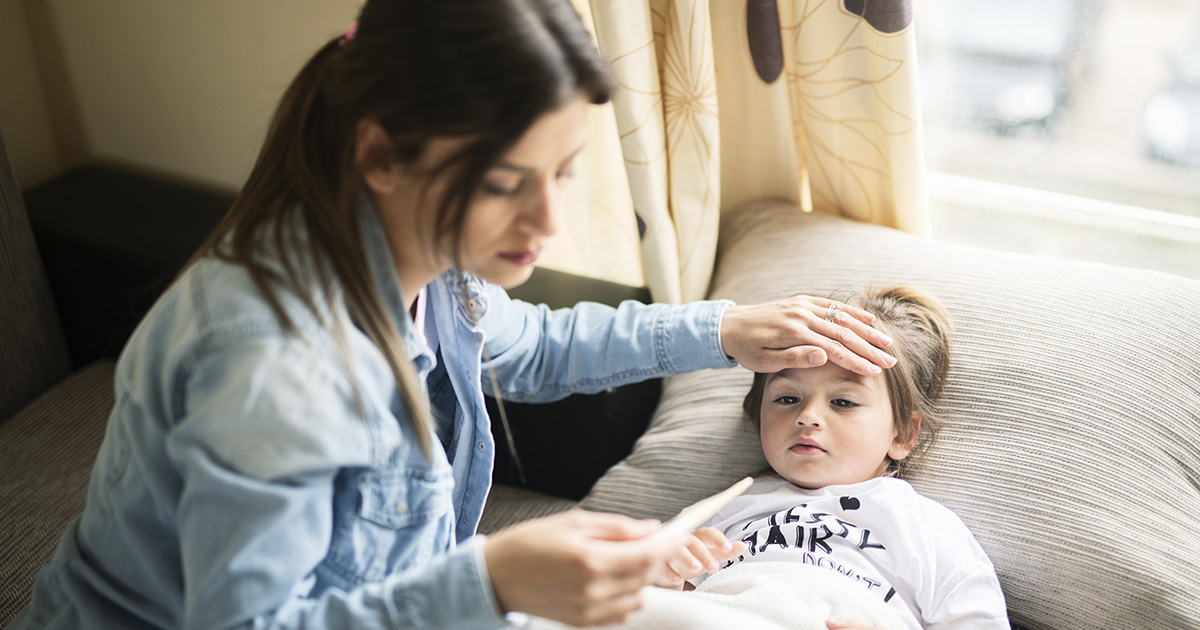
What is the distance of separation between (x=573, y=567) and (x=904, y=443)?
65 centimetres

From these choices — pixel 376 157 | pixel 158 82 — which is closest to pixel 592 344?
pixel 376 157

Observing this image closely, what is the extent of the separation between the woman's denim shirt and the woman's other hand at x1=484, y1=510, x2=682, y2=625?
20 millimetres

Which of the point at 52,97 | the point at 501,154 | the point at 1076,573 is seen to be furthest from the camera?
the point at 52,97

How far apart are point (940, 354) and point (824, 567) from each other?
0.33 meters

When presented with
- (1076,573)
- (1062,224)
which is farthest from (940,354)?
(1062,224)

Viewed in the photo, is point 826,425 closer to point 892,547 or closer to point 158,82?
point 892,547

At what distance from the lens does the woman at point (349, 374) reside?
68 cm

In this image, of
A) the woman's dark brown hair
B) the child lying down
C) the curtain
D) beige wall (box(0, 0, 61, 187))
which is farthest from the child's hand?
beige wall (box(0, 0, 61, 187))

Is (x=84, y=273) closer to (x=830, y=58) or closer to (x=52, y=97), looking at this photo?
(x=52, y=97)

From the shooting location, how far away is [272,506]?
68 cm

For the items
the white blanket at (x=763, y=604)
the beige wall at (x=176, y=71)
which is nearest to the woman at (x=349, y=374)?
the white blanket at (x=763, y=604)

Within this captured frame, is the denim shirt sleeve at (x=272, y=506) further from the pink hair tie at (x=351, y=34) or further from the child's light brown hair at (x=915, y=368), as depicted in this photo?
the child's light brown hair at (x=915, y=368)

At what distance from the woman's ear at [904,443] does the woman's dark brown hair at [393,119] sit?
0.64 m

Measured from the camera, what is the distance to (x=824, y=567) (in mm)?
1031
